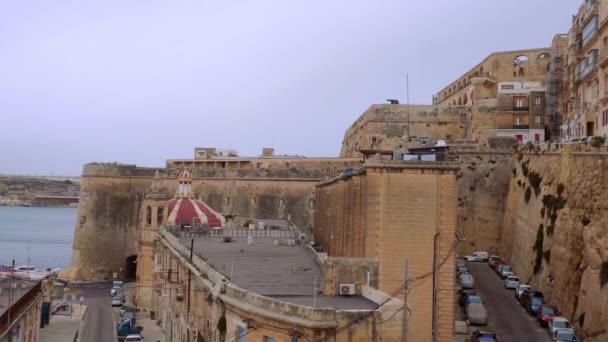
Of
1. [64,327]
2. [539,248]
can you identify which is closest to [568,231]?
[539,248]

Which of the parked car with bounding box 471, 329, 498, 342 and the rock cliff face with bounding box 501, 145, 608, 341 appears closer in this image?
the parked car with bounding box 471, 329, 498, 342

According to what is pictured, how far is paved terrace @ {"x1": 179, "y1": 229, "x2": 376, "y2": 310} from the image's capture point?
1091cm

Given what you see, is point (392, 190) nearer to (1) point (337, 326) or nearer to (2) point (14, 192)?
(1) point (337, 326)

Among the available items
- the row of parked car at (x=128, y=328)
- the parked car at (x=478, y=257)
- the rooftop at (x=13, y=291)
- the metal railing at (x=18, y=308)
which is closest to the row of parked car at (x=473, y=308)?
the parked car at (x=478, y=257)

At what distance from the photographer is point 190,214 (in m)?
29.0

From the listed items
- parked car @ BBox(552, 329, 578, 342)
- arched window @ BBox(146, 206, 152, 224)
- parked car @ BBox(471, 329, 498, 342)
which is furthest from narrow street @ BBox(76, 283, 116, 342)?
parked car @ BBox(552, 329, 578, 342)

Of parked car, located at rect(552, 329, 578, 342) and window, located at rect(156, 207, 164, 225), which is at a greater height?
window, located at rect(156, 207, 164, 225)

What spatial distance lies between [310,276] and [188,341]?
302 cm

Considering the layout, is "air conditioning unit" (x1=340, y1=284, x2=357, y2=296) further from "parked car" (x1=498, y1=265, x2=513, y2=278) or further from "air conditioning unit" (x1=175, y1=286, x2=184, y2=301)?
"parked car" (x1=498, y1=265, x2=513, y2=278)

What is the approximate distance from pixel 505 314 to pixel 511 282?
4.05 m

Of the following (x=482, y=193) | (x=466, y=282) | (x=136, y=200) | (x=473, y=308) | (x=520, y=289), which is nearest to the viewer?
(x=473, y=308)

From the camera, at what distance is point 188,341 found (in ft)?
49.6

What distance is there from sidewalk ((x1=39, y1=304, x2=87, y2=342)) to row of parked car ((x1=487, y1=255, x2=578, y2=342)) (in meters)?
13.9

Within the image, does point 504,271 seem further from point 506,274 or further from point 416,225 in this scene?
point 416,225
